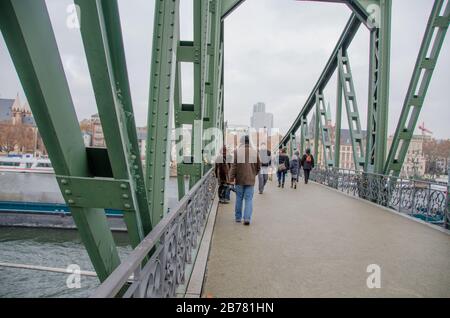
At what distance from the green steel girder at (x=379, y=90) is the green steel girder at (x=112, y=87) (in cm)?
853

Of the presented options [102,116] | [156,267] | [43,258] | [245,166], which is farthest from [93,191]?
[43,258]

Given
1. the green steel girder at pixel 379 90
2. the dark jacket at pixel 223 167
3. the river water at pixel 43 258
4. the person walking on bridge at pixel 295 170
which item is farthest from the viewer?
the river water at pixel 43 258

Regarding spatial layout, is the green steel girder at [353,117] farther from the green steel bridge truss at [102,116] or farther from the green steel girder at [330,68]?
the green steel bridge truss at [102,116]

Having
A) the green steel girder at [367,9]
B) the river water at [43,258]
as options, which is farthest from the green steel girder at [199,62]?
the river water at [43,258]

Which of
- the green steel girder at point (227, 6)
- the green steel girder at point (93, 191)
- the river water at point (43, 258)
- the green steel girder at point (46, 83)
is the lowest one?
the river water at point (43, 258)

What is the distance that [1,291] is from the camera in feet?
55.1

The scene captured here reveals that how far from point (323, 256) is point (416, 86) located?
5826 mm

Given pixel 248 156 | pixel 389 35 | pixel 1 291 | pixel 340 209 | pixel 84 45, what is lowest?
pixel 1 291

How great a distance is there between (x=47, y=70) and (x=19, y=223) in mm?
27346

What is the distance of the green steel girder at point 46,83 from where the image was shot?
1.28 meters

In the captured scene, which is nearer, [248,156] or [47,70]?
[47,70]
